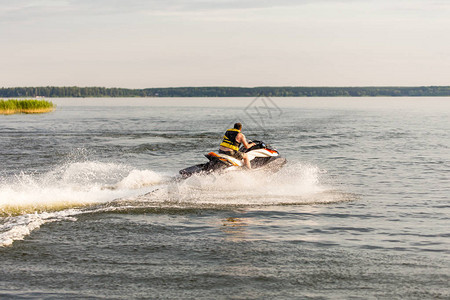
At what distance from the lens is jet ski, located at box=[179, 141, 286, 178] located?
13836mm

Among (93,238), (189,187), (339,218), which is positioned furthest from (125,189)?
(339,218)

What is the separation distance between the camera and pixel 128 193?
1277 cm

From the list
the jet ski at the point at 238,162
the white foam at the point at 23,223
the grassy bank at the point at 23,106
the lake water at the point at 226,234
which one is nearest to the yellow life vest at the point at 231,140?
the jet ski at the point at 238,162

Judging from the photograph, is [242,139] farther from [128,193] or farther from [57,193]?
[57,193]

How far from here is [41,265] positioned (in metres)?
7.48

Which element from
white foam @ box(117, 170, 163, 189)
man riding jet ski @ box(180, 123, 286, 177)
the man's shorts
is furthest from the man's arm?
white foam @ box(117, 170, 163, 189)

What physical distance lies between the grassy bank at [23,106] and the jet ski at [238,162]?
145ft

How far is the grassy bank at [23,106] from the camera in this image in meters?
53.7

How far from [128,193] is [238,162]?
2991 mm

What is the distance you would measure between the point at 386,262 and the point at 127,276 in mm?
3567

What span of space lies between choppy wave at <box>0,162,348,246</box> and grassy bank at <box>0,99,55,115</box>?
40731 millimetres

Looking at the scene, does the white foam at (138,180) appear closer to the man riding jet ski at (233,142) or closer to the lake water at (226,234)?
the lake water at (226,234)

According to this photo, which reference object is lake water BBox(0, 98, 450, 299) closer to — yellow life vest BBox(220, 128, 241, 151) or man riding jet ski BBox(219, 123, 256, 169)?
man riding jet ski BBox(219, 123, 256, 169)

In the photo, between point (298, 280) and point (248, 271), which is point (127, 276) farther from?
point (298, 280)
